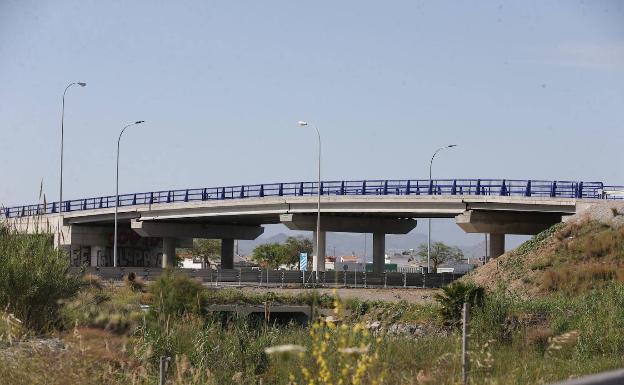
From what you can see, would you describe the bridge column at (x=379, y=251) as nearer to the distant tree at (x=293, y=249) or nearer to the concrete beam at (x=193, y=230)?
the concrete beam at (x=193, y=230)

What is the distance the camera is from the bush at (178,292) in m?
26.0

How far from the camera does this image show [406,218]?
2729 inches

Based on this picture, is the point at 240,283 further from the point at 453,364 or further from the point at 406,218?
the point at 453,364

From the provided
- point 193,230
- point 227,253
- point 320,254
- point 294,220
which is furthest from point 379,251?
point 227,253

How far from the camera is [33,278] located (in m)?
18.0

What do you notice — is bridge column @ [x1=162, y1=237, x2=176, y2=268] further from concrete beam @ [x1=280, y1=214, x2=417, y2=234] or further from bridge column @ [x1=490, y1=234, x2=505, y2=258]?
bridge column @ [x1=490, y1=234, x2=505, y2=258]

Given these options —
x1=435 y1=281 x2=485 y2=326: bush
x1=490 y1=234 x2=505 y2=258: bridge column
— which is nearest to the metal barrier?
x1=490 y1=234 x2=505 y2=258: bridge column

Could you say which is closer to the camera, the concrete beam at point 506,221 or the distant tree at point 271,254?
the concrete beam at point 506,221

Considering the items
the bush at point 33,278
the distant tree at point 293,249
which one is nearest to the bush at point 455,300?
the bush at point 33,278

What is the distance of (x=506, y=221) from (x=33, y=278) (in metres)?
42.7

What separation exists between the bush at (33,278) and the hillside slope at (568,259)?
906 inches

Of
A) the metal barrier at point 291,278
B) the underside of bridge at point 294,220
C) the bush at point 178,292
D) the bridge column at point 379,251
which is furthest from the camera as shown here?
the bridge column at point 379,251

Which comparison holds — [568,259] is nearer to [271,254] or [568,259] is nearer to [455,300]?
[455,300]

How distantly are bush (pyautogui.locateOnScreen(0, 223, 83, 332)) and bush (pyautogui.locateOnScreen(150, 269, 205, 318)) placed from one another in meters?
6.37
